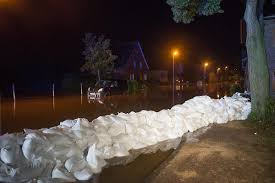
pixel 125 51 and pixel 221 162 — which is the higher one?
pixel 125 51

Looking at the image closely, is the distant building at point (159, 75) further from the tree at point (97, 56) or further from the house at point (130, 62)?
the tree at point (97, 56)

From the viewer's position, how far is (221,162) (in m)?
8.00

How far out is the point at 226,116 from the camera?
1505cm

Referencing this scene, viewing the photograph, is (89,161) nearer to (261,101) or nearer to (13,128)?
(13,128)

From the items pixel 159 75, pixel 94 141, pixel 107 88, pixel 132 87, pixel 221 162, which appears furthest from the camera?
pixel 159 75

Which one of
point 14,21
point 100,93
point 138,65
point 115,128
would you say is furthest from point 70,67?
point 115,128

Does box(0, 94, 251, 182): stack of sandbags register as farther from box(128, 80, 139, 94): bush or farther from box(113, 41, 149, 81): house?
box(113, 41, 149, 81): house

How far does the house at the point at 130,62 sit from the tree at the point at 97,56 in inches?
416

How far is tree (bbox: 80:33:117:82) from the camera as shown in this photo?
45.2 metres

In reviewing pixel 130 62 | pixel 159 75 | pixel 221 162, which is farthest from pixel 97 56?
pixel 221 162

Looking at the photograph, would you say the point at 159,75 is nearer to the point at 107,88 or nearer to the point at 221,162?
the point at 107,88

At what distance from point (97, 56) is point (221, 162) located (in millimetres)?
38405

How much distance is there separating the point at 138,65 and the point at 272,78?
124ft

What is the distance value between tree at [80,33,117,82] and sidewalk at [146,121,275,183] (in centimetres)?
3480
